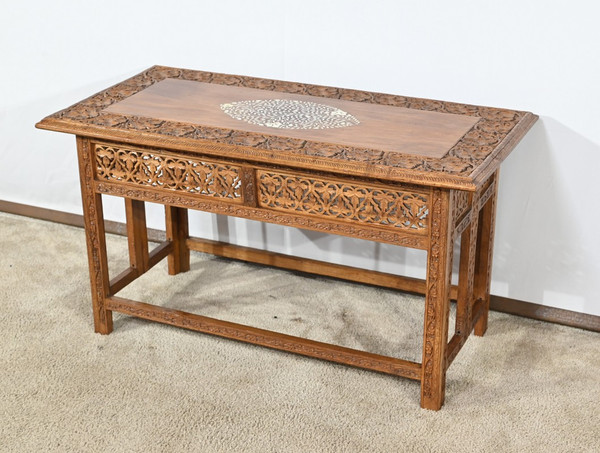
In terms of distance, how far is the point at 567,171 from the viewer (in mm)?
2986

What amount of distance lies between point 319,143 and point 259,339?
0.69 metres

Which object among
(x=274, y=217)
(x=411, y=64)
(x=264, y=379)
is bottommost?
(x=264, y=379)

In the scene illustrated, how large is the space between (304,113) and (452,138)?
1.57 feet

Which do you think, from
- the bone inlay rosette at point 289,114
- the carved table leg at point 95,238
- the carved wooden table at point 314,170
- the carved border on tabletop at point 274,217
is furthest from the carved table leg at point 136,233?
the bone inlay rosette at point 289,114

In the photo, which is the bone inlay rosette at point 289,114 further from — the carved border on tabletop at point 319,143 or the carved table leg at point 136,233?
the carved table leg at point 136,233

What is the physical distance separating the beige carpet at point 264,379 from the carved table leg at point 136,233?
0.51ft

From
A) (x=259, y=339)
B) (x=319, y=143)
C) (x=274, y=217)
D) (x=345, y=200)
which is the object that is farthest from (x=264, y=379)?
(x=319, y=143)

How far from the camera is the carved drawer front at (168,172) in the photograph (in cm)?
266

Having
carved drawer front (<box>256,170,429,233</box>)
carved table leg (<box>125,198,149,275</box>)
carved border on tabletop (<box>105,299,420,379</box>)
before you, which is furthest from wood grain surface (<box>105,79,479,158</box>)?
carved border on tabletop (<box>105,299,420,379</box>)

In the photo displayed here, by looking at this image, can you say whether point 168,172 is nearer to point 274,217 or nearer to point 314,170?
point 274,217

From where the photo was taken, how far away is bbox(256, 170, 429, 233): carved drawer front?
2477 millimetres

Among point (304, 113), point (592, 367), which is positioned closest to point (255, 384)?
point (304, 113)

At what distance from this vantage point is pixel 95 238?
2971 millimetres

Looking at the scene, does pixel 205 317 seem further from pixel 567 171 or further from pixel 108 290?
pixel 567 171
